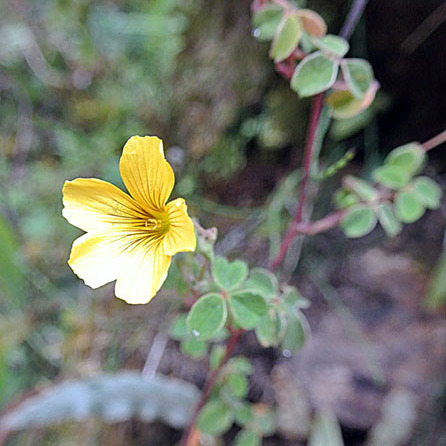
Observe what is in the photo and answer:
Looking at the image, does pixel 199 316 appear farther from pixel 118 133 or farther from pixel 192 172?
pixel 118 133

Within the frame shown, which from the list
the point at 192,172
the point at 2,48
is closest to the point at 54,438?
the point at 192,172

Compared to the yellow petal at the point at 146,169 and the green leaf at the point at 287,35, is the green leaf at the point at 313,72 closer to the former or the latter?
the green leaf at the point at 287,35

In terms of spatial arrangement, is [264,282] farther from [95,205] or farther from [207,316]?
[95,205]

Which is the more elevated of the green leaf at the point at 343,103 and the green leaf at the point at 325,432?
the green leaf at the point at 343,103

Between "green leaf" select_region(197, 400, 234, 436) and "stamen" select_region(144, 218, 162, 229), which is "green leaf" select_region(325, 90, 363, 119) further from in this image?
"green leaf" select_region(197, 400, 234, 436)

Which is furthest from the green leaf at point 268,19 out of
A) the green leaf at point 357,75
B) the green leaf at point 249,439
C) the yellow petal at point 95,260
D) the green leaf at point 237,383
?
the green leaf at point 249,439

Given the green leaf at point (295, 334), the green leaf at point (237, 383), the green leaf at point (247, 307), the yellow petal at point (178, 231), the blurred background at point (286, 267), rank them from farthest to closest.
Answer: the blurred background at point (286, 267), the green leaf at point (237, 383), the green leaf at point (295, 334), the green leaf at point (247, 307), the yellow petal at point (178, 231)

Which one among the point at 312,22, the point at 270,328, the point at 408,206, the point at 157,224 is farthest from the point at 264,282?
the point at 312,22
